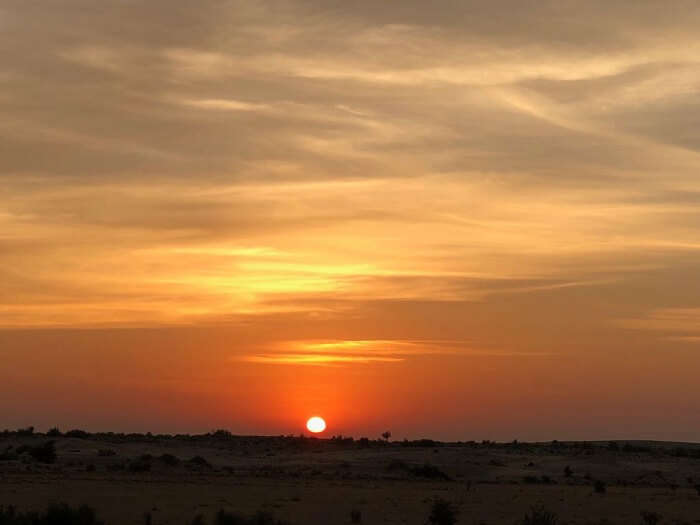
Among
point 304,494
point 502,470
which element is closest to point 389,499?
point 304,494

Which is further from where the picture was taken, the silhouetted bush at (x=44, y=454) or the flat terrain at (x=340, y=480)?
the silhouetted bush at (x=44, y=454)

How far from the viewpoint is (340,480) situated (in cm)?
7612

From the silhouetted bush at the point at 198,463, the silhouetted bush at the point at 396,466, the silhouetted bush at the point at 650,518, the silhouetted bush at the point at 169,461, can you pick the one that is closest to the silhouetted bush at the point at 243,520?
the silhouetted bush at the point at 650,518

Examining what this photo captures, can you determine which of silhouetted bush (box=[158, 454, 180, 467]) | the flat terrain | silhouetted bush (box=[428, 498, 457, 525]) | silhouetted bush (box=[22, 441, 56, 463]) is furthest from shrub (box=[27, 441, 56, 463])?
silhouetted bush (box=[428, 498, 457, 525])

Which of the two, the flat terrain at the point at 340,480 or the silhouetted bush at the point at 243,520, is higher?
the flat terrain at the point at 340,480

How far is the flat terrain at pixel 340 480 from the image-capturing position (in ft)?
177

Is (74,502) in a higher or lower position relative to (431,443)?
lower

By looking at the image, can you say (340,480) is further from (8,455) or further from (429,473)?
(8,455)

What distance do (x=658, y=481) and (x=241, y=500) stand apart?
42.7m

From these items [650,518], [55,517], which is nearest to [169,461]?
[650,518]

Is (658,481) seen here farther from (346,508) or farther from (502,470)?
(346,508)

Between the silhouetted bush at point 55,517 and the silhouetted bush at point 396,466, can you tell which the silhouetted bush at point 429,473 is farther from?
the silhouetted bush at point 55,517

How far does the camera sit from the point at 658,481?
291ft

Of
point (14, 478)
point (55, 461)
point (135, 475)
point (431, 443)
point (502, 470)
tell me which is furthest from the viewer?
point (431, 443)
